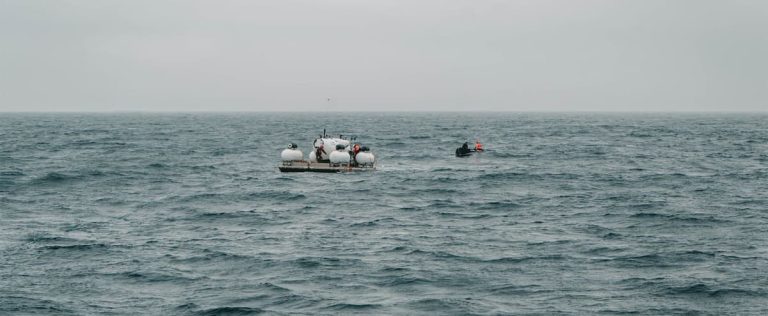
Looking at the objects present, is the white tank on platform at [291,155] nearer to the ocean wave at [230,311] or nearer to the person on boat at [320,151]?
the person on boat at [320,151]

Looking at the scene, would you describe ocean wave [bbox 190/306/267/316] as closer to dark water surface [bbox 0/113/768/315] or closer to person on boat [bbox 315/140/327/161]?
dark water surface [bbox 0/113/768/315]

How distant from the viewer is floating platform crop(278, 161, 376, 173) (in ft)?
179

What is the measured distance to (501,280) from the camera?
941 inches

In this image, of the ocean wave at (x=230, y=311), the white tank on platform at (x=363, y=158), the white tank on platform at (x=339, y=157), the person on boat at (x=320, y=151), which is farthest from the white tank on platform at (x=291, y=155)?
the ocean wave at (x=230, y=311)

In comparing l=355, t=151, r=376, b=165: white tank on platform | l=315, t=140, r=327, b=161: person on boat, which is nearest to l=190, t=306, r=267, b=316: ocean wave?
l=355, t=151, r=376, b=165: white tank on platform

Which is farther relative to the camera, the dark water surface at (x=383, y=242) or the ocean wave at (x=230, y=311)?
the dark water surface at (x=383, y=242)

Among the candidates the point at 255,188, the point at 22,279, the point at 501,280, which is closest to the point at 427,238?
the point at 501,280

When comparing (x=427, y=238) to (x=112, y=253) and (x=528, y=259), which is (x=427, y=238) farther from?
(x=112, y=253)

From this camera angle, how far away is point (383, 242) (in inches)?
1192

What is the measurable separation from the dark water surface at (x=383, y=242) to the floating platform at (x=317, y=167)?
48.4 inches

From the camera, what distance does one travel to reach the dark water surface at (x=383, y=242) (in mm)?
21859

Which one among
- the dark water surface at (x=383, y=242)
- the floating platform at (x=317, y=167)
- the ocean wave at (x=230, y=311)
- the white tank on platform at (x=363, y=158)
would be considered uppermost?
the white tank on platform at (x=363, y=158)

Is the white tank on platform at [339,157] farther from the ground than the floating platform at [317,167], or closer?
farther from the ground

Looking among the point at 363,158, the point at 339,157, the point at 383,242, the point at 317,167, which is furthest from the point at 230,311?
the point at 363,158
